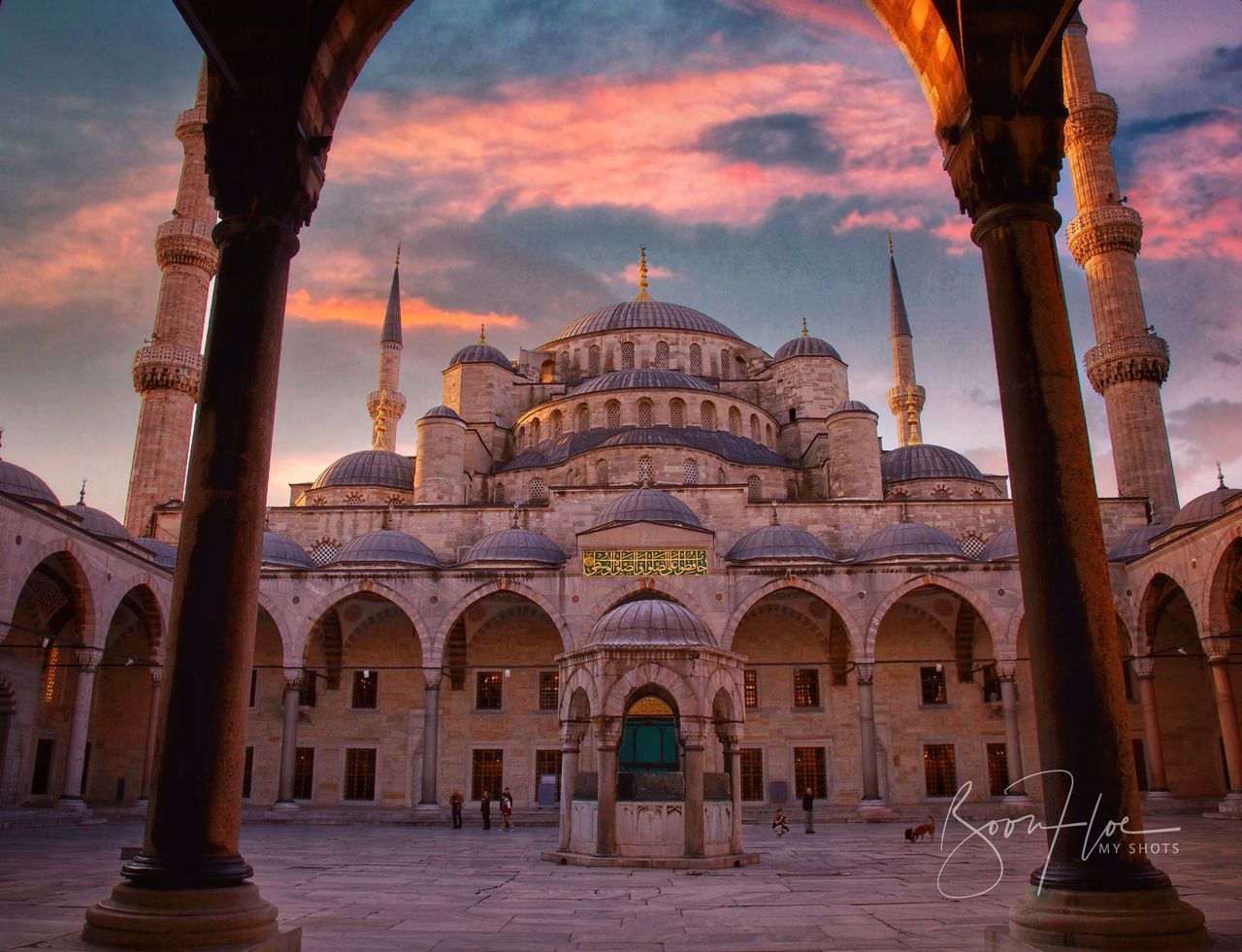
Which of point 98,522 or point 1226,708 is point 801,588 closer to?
Result: point 1226,708

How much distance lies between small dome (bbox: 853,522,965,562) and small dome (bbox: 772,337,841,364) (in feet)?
37.9

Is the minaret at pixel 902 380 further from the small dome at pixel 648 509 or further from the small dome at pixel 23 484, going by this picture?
the small dome at pixel 23 484

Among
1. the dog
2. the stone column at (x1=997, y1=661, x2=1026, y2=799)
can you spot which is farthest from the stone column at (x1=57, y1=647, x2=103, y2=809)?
the stone column at (x1=997, y1=661, x2=1026, y2=799)

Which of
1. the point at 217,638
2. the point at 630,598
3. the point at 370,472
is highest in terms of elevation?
the point at 370,472

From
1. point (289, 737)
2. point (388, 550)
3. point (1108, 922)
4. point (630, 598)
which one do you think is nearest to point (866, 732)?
point (630, 598)

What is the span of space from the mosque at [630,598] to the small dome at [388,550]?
81mm

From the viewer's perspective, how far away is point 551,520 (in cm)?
2670

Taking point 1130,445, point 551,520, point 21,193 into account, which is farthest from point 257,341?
point 1130,445

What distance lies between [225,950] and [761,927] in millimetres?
3800

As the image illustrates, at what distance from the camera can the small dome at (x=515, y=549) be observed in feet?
76.9

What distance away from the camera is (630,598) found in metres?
22.5

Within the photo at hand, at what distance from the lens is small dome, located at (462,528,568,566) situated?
76.9 feet

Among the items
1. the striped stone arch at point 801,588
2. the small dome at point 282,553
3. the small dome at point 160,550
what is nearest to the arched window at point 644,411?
the striped stone arch at point 801,588

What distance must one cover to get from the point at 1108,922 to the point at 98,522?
73.2 feet
